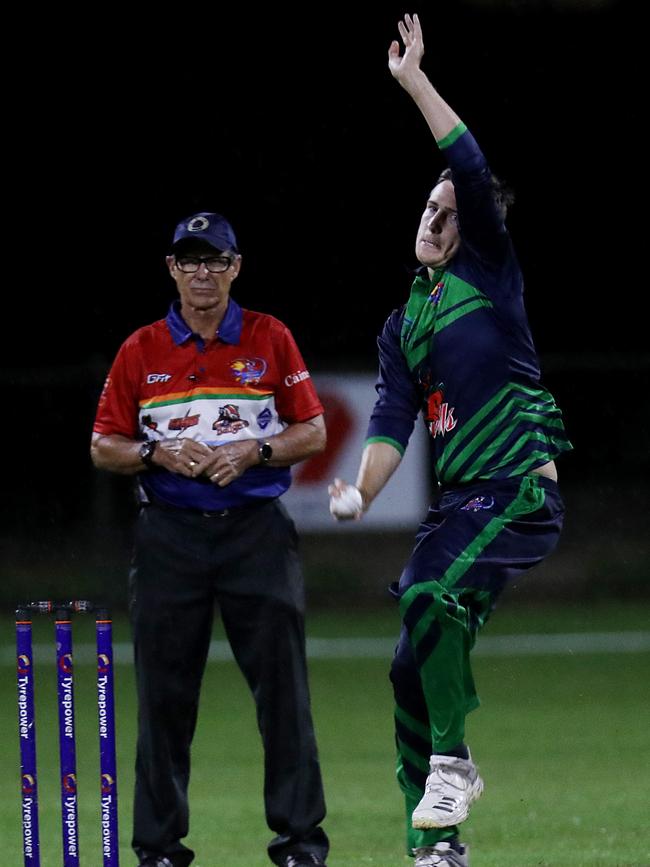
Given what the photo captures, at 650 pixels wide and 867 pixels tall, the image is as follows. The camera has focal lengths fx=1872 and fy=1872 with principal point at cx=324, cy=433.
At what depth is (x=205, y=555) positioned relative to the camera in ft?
17.1

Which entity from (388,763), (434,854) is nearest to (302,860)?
(434,854)

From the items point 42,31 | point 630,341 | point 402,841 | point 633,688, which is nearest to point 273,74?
point 42,31

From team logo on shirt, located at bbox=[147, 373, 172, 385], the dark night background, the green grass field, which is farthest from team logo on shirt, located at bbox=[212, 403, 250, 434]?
the dark night background

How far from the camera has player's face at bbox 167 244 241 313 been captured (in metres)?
5.27

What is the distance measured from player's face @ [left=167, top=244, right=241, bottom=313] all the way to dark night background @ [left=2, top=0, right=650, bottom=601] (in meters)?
13.0

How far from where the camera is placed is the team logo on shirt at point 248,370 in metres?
5.29

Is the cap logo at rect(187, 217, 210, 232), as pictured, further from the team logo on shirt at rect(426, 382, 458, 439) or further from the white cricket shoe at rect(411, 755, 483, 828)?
the white cricket shoe at rect(411, 755, 483, 828)

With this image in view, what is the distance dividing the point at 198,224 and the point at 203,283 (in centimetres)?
17

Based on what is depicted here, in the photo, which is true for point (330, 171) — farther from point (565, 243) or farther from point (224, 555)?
point (224, 555)

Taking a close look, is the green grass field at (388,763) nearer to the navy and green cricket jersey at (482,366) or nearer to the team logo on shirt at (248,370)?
the navy and green cricket jersey at (482,366)

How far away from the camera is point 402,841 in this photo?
21.2 ft

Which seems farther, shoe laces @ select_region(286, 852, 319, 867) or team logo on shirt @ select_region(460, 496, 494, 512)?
shoe laces @ select_region(286, 852, 319, 867)

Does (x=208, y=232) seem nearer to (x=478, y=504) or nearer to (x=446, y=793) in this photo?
(x=478, y=504)

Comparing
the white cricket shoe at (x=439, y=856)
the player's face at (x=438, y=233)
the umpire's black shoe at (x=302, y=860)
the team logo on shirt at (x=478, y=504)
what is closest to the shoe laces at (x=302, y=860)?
the umpire's black shoe at (x=302, y=860)
